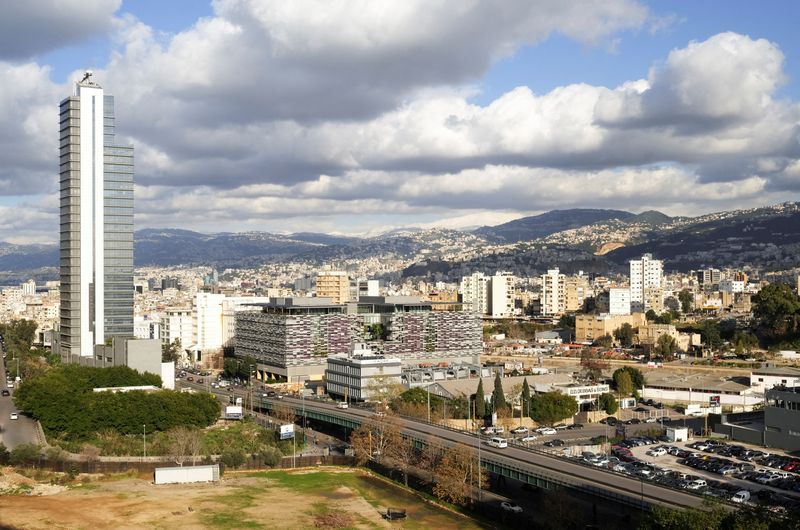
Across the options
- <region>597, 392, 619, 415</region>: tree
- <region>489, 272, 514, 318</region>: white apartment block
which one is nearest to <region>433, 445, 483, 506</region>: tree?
<region>597, 392, 619, 415</region>: tree

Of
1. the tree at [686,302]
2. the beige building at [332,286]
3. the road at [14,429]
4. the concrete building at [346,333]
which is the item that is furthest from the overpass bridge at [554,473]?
the tree at [686,302]

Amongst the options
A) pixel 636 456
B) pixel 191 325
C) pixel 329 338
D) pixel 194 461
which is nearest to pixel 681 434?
pixel 636 456

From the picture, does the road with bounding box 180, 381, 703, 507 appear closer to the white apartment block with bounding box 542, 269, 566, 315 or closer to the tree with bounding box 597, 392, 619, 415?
the tree with bounding box 597, 392, 619, 415

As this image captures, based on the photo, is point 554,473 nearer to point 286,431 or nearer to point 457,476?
point 457,476

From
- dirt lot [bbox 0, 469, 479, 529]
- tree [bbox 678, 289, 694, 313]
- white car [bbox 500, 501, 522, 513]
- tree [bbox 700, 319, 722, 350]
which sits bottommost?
dirt lot [bbox 0, 469, 479, 529]

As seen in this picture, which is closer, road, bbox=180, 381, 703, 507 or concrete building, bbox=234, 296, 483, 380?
road, bbox=180, 381, 703, 507

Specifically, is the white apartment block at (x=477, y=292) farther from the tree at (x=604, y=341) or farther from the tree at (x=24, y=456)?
the tree at (x=24, y=456)
